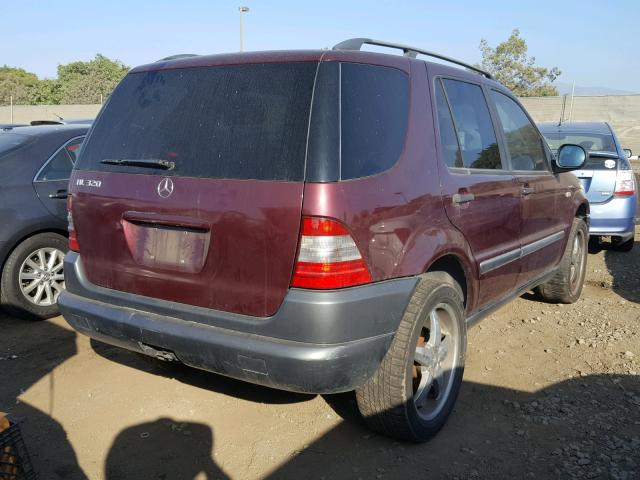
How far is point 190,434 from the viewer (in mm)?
3094

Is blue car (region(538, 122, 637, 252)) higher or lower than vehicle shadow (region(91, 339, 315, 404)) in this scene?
higher

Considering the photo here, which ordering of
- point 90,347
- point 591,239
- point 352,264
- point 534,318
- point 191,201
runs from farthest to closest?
point 591,239 → point 534,318 → point 90,347 → point 191,201 → point 352,264

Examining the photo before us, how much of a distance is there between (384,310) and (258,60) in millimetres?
1302

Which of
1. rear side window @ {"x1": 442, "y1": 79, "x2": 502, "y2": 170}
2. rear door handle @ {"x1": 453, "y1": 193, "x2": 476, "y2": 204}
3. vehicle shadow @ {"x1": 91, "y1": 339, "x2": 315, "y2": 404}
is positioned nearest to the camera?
rear door handle @ {"x1": 453, "y1": 193, "x2": 476, "y2": 204}

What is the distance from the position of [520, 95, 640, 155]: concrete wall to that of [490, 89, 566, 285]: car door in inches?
806

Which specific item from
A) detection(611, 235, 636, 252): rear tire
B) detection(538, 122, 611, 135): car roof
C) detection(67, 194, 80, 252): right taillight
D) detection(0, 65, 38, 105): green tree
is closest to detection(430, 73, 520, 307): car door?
detection(67, 194, 80, 252): right taillight

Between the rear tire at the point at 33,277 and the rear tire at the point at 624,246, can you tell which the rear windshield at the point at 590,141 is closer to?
the rear tire at the point at 624,246

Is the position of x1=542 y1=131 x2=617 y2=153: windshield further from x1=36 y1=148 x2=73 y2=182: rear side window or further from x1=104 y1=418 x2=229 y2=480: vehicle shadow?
x1=104 y1=418 x2=229 y2=480: vehicle shadow

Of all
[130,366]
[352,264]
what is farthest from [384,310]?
[130,366]

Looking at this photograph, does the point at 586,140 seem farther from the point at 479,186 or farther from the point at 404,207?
the point at 404,207

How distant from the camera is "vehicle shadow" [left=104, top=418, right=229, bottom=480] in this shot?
2.75 m

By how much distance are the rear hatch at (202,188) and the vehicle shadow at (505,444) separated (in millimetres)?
958

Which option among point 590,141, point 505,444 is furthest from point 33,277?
point 590,141

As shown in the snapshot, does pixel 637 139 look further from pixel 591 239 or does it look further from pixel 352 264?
pixel 352 264
